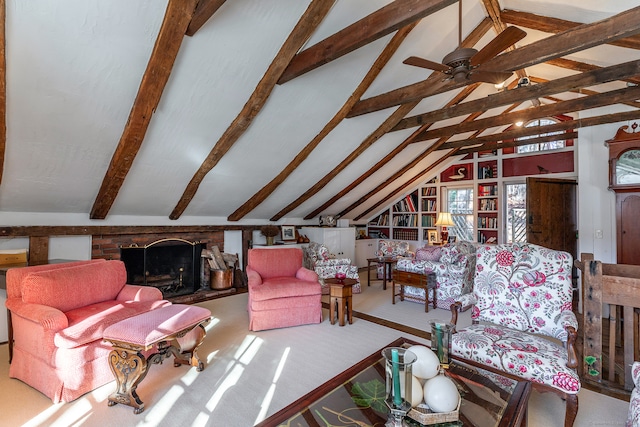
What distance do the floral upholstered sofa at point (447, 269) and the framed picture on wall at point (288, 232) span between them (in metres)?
2.47

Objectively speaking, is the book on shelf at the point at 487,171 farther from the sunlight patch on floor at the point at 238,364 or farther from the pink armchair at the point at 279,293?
the sunlight patch on floor at the point at 238,364

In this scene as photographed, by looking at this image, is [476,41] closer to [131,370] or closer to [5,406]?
[131,370]

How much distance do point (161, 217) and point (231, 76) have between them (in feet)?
8.88

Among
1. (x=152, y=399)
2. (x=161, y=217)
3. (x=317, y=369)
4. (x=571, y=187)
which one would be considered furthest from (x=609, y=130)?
(x=161, y=217)

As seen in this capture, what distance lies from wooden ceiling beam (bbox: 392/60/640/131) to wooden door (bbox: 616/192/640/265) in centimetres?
172

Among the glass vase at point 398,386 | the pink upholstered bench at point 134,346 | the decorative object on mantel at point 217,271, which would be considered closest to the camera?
the glass vase at point 398,386

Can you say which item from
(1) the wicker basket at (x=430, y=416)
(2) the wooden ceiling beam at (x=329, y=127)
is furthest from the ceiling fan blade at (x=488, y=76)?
(1) the wicker basket at (x=430, y=416)

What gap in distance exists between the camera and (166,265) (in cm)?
490

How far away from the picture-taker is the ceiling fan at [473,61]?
2.21 meters

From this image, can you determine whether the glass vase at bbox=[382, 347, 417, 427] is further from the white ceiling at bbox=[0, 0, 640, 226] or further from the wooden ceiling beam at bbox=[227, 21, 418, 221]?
the wooden ceiling beam at bbox=[227, 21, 418, 221]

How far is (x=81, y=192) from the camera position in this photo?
11.5 feet

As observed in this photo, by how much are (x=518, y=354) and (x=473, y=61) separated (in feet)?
6.92

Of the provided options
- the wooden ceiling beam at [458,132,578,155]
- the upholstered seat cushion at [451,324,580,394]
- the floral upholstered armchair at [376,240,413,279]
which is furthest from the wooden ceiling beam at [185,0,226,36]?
the wooden ceiling beam at [458,132,578,155]

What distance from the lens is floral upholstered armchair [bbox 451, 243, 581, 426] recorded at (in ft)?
5.91
